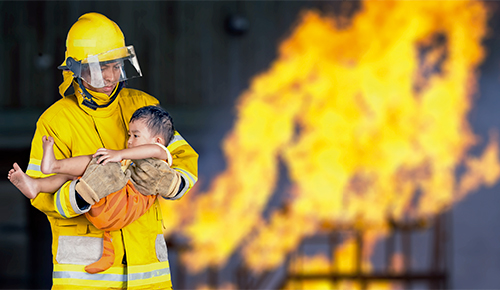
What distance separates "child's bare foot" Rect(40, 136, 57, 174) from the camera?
3.20ft

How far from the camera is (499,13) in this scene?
4.62 metres

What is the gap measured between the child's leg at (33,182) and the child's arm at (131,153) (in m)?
0.10

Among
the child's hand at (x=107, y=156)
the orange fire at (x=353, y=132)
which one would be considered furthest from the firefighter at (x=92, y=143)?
the orange fire at (x=353, y=132)

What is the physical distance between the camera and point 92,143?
1124mm

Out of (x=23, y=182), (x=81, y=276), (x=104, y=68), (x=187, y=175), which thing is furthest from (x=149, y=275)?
(x=104, y=68)

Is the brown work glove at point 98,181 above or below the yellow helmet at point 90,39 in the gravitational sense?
below

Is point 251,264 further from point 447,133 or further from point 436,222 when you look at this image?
point 447,133

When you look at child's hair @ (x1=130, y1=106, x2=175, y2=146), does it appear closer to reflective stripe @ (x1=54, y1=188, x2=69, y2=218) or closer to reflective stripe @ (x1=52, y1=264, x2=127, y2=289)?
reflective stripe @ (x1=54, y1=188, x2=69, y2=218)

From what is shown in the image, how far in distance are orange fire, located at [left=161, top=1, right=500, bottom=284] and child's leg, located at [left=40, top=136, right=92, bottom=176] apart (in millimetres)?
3601

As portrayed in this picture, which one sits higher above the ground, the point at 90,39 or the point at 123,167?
the point at 90,39

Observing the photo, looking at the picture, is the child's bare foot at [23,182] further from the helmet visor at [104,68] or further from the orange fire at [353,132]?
the orange fire at [353,132]

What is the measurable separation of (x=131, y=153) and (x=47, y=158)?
0.57 ft

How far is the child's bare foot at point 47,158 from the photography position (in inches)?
38.4

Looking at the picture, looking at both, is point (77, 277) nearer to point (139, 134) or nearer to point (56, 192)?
point (56, 192)
